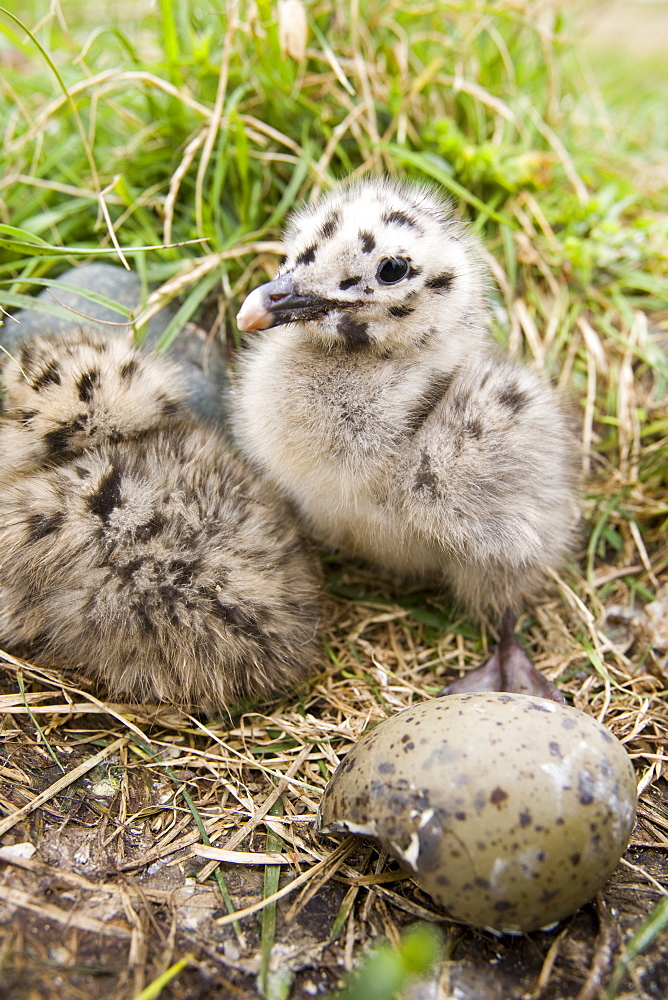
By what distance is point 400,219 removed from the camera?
Result: 1933 millimetres

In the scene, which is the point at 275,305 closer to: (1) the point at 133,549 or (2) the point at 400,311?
(2) the point at 400,311

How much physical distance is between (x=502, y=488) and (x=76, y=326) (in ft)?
4.33

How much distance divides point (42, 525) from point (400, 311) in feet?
3.36

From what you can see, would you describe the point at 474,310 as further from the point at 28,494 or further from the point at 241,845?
the point at 241,845

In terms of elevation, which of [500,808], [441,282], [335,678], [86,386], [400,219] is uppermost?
[400,219]

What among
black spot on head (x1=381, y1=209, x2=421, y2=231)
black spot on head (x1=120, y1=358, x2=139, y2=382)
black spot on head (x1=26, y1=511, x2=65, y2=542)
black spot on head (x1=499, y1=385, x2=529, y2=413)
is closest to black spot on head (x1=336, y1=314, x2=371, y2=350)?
black spot on head (x1=381, y1=209, x2=421, y2=231)

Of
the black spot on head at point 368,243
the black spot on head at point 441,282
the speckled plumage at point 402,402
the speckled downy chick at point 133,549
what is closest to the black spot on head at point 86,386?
the speckled downy chick at point 133,549

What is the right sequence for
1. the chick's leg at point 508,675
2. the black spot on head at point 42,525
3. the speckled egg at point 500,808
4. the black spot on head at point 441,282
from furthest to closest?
the chick's leg at point 508,675
the black spot on head at point 441,282
the black spot on head at point 42,525
the speckled egg at point 500,808

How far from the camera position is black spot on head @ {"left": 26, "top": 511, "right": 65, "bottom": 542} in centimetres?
184

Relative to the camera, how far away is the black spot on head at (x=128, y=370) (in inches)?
80.2

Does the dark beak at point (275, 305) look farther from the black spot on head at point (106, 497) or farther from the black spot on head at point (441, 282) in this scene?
the black spot on head at point (106, 497)

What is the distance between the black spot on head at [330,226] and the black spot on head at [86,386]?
2.28ft

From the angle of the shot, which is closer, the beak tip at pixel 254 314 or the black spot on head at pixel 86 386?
the beak tip at pixel 254 314

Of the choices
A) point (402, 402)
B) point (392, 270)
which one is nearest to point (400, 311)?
point (392, 270)
